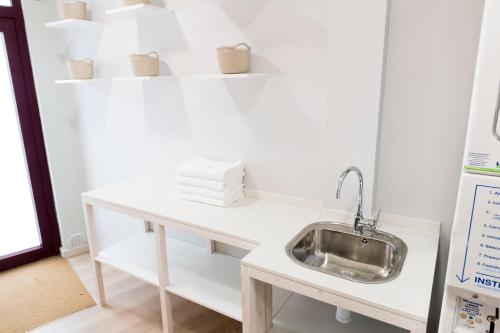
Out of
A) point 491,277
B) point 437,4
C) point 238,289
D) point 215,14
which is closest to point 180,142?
point 215,14

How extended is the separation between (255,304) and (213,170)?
0.80m

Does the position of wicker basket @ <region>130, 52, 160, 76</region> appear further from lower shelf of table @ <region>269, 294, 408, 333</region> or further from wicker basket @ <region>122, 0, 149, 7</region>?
lower shelf of table @ <region>269, 294, 408, 333</region>

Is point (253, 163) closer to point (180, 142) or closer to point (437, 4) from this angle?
point (180, 142)

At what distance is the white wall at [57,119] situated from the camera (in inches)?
112

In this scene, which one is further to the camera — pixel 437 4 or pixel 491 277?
pixel 437 4

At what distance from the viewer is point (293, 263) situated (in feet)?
4.63

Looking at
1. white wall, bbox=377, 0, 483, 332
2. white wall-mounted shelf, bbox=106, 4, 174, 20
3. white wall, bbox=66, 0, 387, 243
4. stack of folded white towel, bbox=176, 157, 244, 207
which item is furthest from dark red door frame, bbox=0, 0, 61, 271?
white wall, bbox=377, 0, 483, 332

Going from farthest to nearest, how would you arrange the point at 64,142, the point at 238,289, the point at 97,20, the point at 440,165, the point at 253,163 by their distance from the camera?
the point at 64,142, the point at 97,20, the point at 253,163, the point at 238,289, the point at 440,165

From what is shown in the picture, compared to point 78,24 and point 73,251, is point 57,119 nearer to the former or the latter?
point 78,24

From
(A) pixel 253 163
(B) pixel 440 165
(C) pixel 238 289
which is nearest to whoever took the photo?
(B) pixel 440 165

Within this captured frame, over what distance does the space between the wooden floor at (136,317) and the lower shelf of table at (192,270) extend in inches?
15.5

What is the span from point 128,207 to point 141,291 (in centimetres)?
99

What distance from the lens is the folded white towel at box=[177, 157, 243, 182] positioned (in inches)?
78.2

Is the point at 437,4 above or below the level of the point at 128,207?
above
